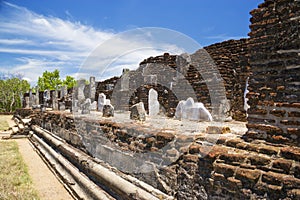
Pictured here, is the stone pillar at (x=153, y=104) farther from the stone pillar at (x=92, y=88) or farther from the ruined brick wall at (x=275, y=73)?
the stone pillar at (x=92, y=88)

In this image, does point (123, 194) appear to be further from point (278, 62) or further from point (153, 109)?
point (153, 109)

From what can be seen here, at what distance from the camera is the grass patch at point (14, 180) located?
205 inches

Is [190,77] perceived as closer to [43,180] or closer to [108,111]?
[108,111]

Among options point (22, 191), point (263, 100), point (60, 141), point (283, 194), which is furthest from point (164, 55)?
point (283, 194)

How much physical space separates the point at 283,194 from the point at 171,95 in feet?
22.7

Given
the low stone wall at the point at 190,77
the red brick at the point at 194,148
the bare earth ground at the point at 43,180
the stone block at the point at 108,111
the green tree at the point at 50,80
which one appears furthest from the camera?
the green tree at the point at 50,80

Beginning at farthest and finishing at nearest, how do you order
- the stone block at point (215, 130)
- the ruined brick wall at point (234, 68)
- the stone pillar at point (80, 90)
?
the stone pillar at point (80, 90) → the ruined brick wall at point (234, 68) → the stone block at point (215, 130)

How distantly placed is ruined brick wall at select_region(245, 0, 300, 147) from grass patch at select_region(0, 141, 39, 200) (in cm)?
457

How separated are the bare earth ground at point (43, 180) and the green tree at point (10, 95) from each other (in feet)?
109

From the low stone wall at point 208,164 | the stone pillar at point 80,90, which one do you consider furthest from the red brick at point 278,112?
the stone pillar at point 80,90

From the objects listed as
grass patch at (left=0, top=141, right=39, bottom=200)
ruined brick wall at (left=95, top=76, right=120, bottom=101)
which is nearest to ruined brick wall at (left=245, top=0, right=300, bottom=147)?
grass patch at (left=0, top=141, right=39, bottom=200)

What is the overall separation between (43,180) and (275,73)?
604cm

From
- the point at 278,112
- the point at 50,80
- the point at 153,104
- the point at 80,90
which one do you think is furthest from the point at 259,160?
the point at 50,80

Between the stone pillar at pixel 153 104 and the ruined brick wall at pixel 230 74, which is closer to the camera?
the ruined brick wall at pixel 230 74
